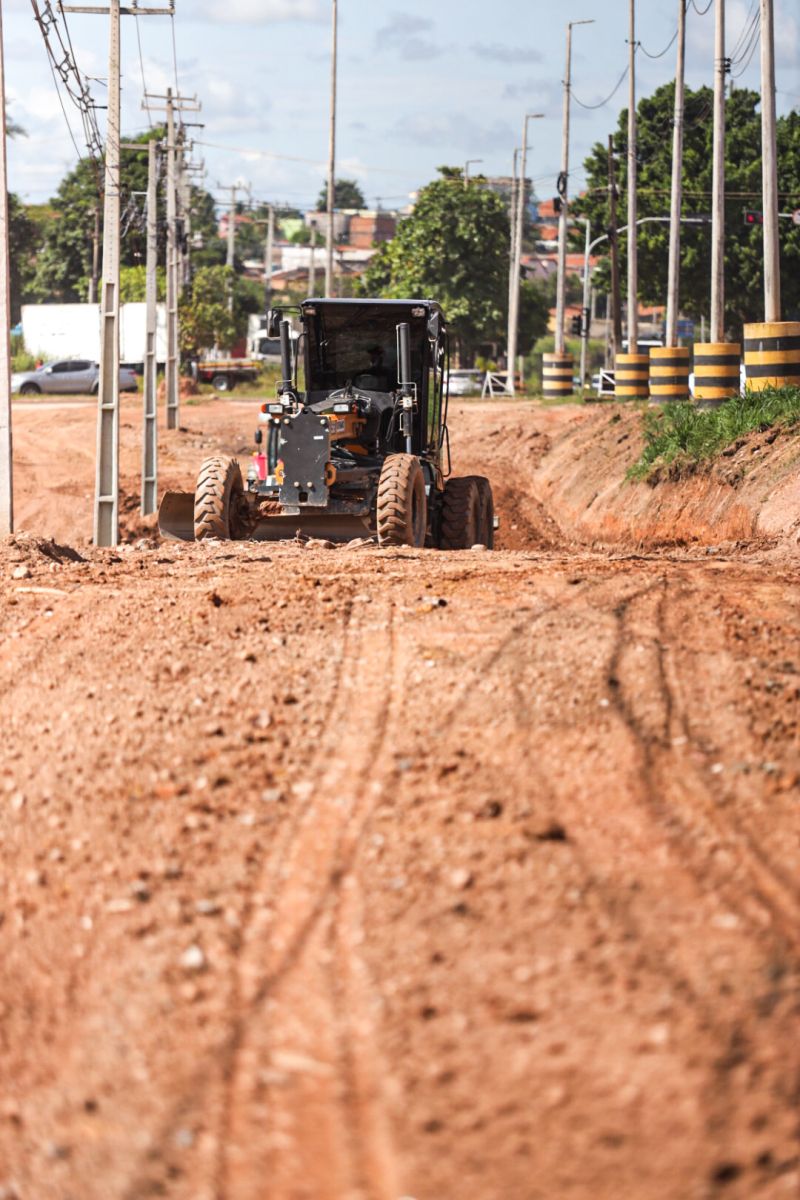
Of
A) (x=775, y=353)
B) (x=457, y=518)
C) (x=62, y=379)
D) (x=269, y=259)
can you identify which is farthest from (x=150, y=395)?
(x=269, y=259)

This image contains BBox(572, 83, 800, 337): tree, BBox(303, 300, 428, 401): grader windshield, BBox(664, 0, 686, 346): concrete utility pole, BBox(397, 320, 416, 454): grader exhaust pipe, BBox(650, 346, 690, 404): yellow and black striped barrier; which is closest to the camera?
BBox(397, 320, 416, 454): grader exhaust pipe

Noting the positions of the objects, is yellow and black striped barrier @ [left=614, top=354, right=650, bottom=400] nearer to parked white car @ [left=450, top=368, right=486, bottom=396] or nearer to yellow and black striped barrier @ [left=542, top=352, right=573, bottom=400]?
yellow and black striped barrier @ [left=542, top=352, right=573, bottom=400]

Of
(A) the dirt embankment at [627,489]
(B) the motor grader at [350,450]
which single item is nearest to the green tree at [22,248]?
(A) the dirt embankment at [627,489]

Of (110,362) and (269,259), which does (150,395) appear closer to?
(110,362)

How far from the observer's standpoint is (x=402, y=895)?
6.16 m

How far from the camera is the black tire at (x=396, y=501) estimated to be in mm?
14516

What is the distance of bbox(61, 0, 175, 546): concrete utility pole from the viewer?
21.7 m

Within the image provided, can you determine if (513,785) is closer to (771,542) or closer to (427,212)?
(771,542)

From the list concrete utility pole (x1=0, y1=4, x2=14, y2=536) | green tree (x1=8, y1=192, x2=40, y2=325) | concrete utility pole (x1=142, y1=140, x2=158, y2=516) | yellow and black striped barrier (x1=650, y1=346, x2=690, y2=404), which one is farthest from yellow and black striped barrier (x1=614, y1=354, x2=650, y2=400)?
green tree (x1=8, y1=192, x2=40, y2=325)

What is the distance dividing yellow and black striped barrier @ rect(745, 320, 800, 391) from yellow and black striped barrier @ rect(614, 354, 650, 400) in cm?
1383

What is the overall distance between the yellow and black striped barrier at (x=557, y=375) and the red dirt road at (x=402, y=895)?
35.4 metres

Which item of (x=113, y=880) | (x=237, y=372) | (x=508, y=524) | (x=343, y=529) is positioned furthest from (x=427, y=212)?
(x=113, y=880)

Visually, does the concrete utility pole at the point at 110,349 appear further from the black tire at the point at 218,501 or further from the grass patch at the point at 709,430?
the grass patch at the point at 709,430

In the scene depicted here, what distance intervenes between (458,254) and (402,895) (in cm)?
6196
